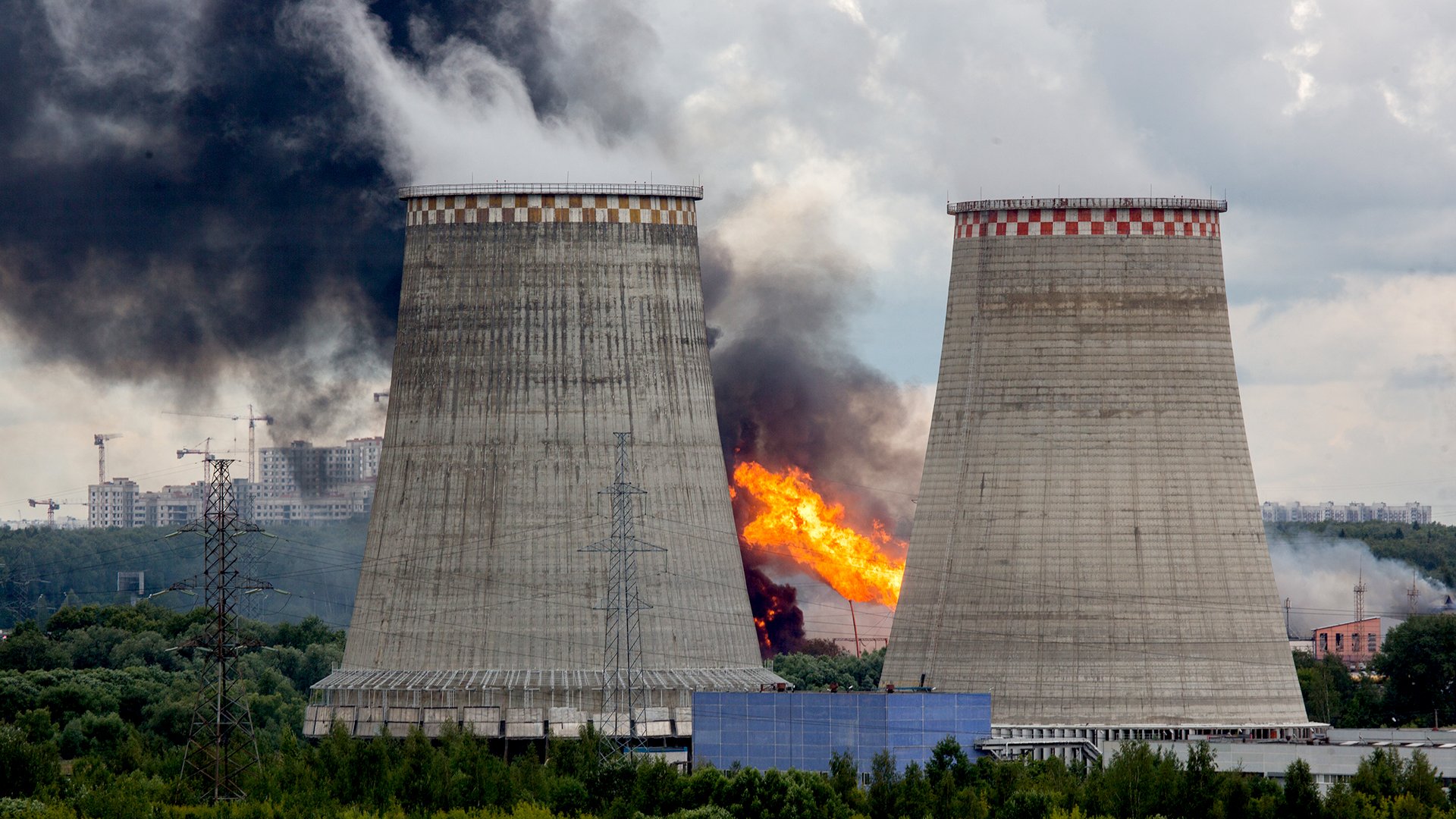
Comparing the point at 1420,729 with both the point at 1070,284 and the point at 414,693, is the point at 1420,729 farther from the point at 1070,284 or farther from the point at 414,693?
the point at 414,693

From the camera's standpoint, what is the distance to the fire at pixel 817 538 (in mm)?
59031

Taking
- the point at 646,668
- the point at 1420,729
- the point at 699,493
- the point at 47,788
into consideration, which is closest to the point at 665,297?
the point at 699,493

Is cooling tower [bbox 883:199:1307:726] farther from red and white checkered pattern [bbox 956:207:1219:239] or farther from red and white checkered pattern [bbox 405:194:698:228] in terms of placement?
red and white checkered pattern [bbox 405:194:698:228]

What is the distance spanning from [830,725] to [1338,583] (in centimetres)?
6600

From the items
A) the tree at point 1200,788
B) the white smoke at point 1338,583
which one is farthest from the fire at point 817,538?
the white smoke at point 1338,583

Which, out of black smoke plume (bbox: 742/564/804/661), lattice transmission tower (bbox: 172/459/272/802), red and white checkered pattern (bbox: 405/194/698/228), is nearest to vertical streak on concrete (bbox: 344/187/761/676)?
red and white checkered pattern (bbox: 405/194/698/228)

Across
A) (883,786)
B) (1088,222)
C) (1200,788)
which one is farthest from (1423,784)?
(1088,222)

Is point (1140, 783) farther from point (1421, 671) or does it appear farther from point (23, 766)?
point (1421, 671)

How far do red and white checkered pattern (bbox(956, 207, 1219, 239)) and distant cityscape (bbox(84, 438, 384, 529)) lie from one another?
42.6ft

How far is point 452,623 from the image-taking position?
152 ft

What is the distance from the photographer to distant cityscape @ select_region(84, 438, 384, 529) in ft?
272

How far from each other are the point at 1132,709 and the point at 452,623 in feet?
40.3

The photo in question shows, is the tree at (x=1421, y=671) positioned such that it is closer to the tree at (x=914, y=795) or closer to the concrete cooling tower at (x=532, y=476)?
the tree at (x=914, y=795)

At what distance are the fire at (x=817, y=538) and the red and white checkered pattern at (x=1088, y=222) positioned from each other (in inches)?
572
